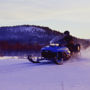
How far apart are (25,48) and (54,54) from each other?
2583cm

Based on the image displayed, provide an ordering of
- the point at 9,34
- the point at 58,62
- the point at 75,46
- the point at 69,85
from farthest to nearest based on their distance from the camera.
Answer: the point at 9,34 → the point at 75,46 → the point at 58,62 → the point at 69,85

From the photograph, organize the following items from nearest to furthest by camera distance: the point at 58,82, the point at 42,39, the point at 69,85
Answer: the point at 69,85
the point at 58,82
the point at 42,39

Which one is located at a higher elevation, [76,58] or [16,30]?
[16,30]

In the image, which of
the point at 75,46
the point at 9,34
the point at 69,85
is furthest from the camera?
the point at 9,34

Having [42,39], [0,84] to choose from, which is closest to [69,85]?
[0,84]

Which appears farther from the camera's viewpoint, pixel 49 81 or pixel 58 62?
pixel 58 62

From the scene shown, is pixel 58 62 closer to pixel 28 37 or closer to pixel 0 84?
pixel 0 84

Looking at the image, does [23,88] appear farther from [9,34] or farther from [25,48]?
[9,34]

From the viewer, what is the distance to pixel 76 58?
710 inches

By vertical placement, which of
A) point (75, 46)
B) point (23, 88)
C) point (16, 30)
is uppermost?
point (16, 30)

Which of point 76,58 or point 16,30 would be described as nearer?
point 76,58

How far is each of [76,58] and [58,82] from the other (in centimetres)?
938

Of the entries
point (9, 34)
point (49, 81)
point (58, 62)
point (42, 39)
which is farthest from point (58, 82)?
point (9, 34)

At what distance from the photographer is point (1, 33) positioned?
112688 millimetres
